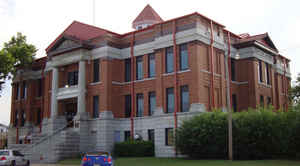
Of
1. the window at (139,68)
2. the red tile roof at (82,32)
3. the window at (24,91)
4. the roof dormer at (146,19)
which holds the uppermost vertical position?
the roof dormer at (146,19)

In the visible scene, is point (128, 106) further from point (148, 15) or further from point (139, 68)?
point (148, 15)

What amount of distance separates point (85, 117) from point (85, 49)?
685cm

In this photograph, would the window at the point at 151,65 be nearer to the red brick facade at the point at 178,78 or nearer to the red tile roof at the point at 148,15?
the red brick facade at the point at 178,78

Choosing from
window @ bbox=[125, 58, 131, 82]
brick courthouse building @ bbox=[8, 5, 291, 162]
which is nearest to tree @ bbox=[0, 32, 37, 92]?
brick courthouse building @ bbox=[8, 5, 291, 162]

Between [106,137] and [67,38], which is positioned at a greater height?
[67,38]

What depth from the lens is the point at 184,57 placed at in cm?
3225

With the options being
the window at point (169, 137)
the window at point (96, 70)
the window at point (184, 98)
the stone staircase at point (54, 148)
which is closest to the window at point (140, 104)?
the window at point (169, 137)

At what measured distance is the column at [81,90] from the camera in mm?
35938

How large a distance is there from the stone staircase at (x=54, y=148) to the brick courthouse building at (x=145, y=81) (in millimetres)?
91

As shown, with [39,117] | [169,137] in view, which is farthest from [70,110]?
[169,137]

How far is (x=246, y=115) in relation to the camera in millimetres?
26281

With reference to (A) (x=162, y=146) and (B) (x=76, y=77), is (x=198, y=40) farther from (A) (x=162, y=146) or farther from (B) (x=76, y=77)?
(B) (x=76, y=77)

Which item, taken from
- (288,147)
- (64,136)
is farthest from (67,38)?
(288,147)

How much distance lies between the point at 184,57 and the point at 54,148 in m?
14.0
